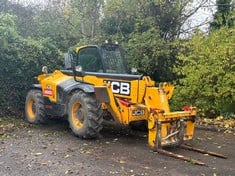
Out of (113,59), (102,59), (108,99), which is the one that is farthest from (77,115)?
(113,59)

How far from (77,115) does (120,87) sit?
1.29 meters

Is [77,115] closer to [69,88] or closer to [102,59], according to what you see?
[69,88]

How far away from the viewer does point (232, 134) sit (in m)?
9.75

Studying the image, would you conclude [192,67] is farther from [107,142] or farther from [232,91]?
[107,142]

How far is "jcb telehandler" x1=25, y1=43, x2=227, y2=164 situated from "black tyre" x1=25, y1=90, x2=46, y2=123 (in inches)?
1.1

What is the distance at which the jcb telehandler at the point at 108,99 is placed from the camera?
7.72 metres

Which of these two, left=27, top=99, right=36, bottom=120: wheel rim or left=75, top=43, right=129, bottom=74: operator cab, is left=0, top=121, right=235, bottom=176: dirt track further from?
left=75, top=43, right=129, bottom=74: operator cab

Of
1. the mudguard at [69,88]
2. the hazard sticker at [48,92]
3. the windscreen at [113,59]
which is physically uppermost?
the windscreen at [113,59]

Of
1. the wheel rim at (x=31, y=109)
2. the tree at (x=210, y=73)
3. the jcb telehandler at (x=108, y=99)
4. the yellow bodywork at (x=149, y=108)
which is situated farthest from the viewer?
the tree at (x=210, y=73)

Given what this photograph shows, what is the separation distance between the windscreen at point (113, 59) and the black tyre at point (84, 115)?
1092 mm

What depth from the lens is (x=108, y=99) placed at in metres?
8.25

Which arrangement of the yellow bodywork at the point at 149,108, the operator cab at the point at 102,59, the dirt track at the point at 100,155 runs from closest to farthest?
the dirt track at the point at 100,155 → the yellow bodywork at the point at 149,108 → the operator cab at the point at 102,59

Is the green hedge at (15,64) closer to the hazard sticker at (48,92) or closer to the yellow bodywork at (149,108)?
the hazard sticker at (48,92)

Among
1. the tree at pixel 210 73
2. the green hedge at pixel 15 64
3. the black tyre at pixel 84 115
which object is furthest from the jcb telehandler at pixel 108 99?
the tree at pixel 210 73
